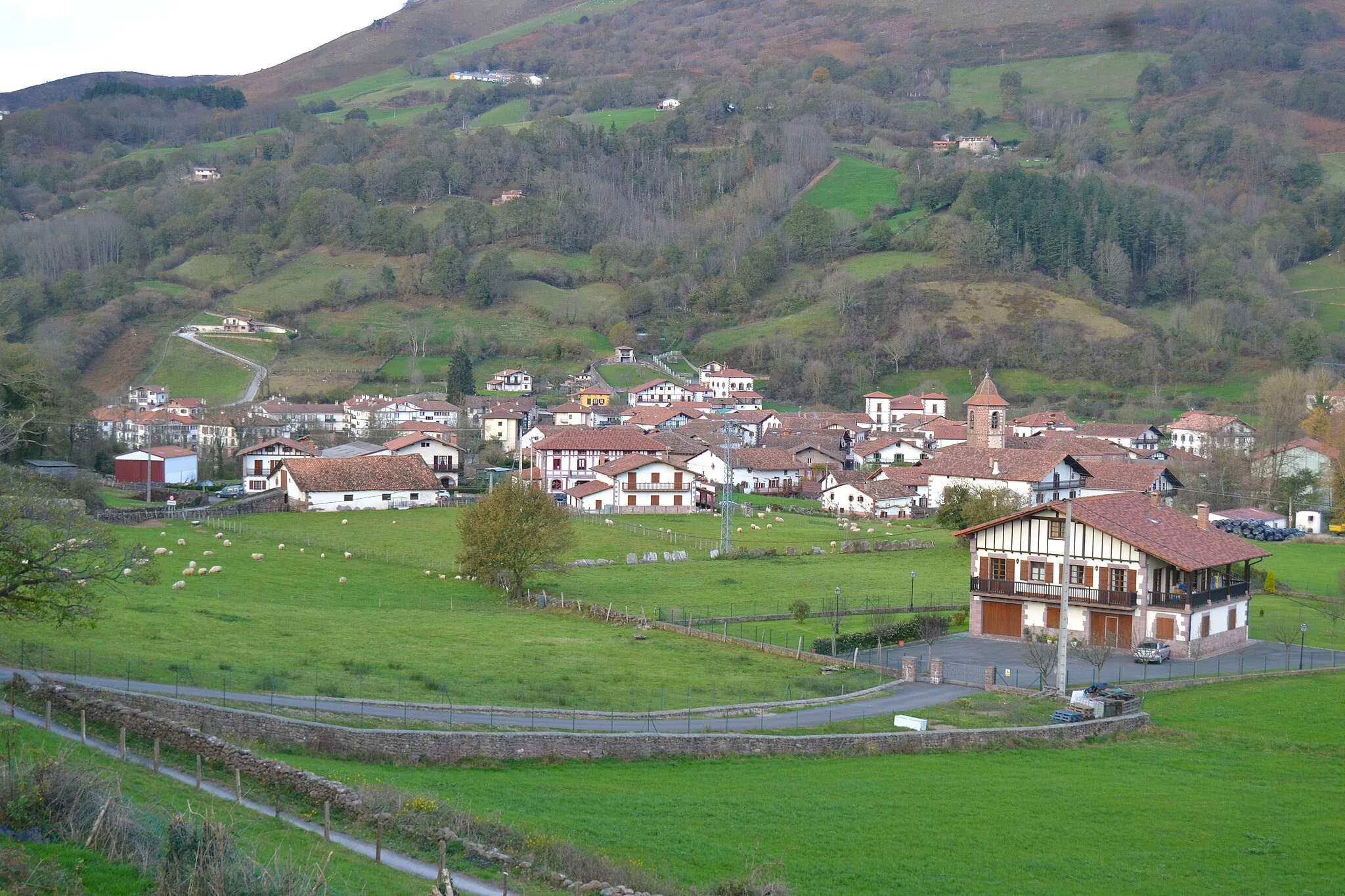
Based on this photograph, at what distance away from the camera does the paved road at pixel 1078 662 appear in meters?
34.2

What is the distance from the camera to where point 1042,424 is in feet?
323

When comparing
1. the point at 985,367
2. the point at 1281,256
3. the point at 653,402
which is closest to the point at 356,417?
the point at 653,402

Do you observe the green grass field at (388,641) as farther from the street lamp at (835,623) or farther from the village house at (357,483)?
the village house at (357,483)

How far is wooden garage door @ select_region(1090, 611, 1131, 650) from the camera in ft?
126

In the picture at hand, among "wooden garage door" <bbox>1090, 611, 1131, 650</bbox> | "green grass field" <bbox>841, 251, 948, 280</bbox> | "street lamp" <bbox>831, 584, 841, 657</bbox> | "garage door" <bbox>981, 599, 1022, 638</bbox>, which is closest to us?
"street lamp" <bbox>831, 584, 841, 657</bbox>

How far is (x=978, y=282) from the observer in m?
140

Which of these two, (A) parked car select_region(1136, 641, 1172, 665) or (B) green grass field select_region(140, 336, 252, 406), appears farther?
(B) green grass field select_region(140, 336, 252, 406)

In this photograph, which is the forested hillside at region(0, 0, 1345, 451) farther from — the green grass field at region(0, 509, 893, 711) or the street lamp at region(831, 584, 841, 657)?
the street lamp at region(831, 584, 841, 657)

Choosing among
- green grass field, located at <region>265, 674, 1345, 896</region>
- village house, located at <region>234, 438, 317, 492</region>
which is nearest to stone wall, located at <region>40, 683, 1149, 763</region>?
green grass field, located at <region>265, 674, 1345, 896</region>

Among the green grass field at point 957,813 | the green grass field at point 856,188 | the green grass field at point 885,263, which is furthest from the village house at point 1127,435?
the green grass field at point 856,188

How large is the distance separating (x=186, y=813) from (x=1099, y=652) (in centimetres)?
2437

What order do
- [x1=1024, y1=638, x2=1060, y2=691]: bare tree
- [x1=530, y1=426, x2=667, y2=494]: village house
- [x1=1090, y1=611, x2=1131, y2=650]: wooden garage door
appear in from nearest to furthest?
[x1=1024, y1=638, x2=1060, y2=691]: bare tree
[x1=1090, y1=611, x2=1131, y2=650]: wooden garage door
[x1=530, y1=426, x2=667, y2=494]: village house

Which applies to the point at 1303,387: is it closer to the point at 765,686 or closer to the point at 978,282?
the point at 978,282

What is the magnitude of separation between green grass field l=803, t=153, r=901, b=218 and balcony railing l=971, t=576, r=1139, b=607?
131 meters
